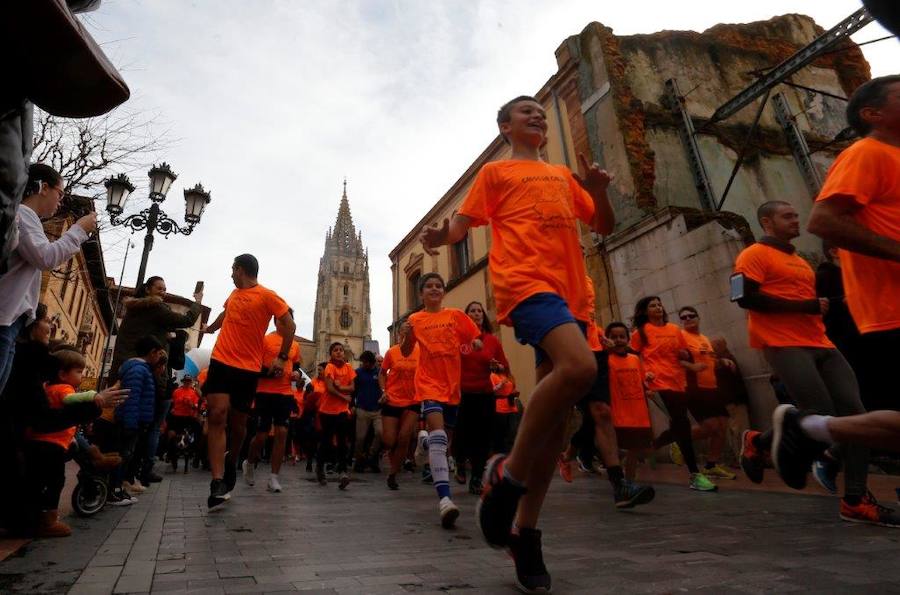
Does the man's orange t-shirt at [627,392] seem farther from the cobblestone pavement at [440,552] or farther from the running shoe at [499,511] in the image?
the running shoe at [499,511]

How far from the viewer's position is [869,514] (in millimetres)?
2955

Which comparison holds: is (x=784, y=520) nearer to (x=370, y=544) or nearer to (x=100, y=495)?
(x=370, y=544)

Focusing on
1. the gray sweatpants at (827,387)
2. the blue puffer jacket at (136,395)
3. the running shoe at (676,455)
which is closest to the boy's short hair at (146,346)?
the blue puffer jacket at (136,395)

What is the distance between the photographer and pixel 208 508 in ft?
13.1

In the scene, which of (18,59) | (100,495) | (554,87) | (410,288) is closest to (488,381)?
(100,495)

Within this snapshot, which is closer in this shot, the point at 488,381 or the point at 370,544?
the point at 370,544

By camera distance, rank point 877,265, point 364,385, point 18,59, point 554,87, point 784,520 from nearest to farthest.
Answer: point 18,59 < point 877,265 < point 784,520 < point 364,385 < point 554,87

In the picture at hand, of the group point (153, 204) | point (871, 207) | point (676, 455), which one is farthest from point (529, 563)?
point (153, 204)

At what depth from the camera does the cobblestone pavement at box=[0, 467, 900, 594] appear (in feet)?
6.14

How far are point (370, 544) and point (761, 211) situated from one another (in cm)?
357

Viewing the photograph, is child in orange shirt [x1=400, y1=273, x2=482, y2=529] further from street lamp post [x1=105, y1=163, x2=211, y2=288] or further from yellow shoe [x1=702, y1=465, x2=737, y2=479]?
street lamp post [x1=105, y1=163, x2=211, y2=288]

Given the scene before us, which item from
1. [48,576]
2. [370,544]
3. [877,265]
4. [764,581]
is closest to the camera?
[764,581]

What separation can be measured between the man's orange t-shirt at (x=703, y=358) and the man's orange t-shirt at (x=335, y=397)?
4801mm

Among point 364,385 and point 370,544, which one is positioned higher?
point 364,385
